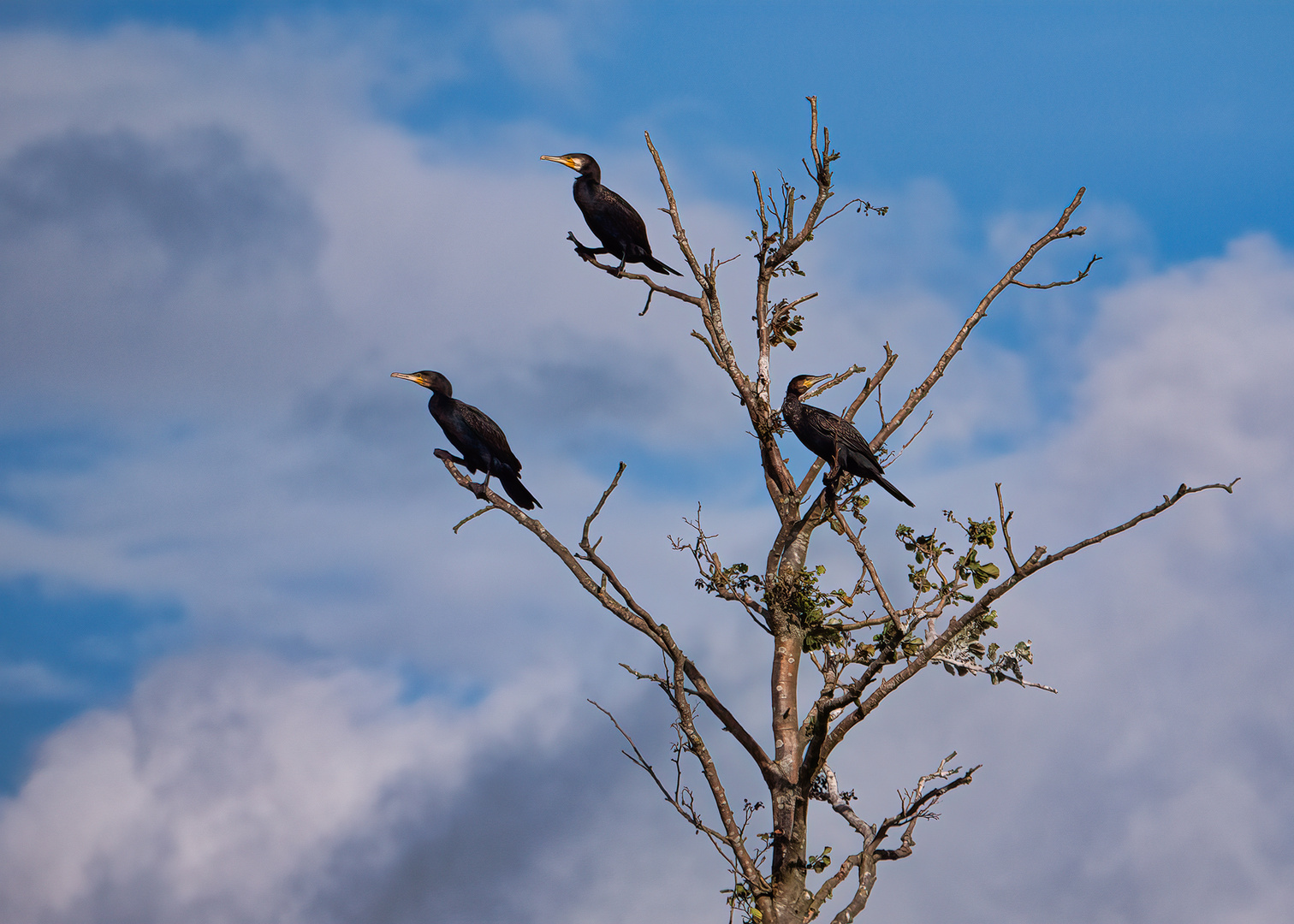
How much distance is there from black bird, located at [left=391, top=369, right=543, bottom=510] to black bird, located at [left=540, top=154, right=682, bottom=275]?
2.01m

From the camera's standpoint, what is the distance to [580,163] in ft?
41.1

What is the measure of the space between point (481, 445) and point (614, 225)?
265 centimetres

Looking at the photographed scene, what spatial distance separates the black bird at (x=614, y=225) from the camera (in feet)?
38.4

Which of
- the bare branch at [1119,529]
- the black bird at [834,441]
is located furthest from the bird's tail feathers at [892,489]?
the bare branch at [1119,529]

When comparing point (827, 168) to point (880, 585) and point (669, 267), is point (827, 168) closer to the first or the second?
point (669, 267)

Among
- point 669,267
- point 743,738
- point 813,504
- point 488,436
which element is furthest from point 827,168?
point 743,738

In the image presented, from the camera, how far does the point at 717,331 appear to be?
11.1 m

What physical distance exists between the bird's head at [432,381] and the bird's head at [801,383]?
3.60 metres

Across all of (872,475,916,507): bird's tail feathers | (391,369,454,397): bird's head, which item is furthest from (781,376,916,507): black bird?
(391,369,454,397): bird's head

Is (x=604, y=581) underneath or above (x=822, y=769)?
above

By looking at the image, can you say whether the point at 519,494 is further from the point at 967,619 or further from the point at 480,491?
the point at 967,619

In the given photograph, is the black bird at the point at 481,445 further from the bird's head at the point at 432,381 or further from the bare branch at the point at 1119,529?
the bare branch at the point at 1119,529

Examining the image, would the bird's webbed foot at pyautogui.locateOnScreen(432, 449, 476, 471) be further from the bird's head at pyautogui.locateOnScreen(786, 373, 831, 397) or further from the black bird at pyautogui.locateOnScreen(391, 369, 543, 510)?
the bird's head at pyautogui.locateOnScreen(786, 373, 831, 397)

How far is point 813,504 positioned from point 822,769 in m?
2.34
